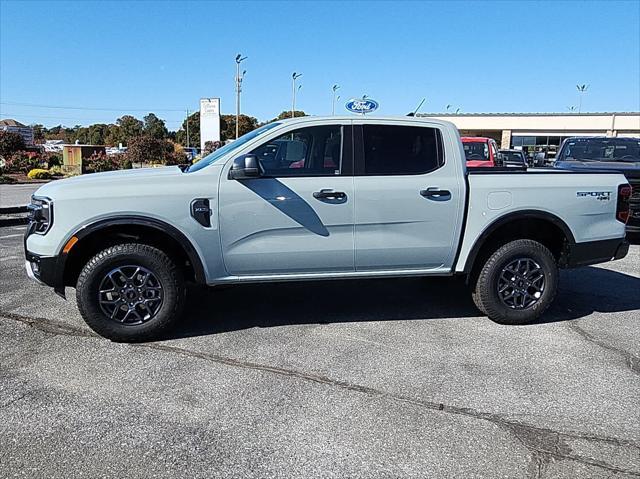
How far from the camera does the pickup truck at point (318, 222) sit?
448cm

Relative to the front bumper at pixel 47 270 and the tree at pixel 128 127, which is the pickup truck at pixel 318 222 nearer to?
the front bumper at pixel 47 270

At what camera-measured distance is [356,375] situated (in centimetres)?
402

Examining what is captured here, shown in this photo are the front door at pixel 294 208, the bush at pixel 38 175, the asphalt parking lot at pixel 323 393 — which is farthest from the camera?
the bush at pixel 38 175

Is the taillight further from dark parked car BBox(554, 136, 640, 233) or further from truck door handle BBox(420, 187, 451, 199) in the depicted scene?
dark parked car BBox(554, 136, 640, 233)

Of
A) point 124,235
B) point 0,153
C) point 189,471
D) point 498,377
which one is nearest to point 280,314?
point 124,235

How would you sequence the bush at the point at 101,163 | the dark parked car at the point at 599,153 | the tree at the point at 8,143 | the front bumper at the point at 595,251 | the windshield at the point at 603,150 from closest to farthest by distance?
1. the front bumper at the point at 595,251
2. the dark parked car at the point at 599,153
3. the windshield at the point at 603,150
4. the tree at the point at 8,143
5. the bush at the point at 101,163

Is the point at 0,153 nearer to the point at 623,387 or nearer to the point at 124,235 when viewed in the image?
the point at 124,235

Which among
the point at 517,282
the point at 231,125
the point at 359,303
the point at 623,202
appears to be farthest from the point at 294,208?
the point at 231,125

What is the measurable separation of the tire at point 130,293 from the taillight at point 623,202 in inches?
166

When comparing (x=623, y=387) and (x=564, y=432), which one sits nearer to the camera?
(x=564, y=432)

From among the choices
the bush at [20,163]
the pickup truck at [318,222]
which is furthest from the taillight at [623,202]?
the bush at [20,163]

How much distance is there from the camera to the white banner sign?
38250mm

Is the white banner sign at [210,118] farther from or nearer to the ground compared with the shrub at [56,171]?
farther from the ground

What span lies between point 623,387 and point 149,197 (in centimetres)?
386
